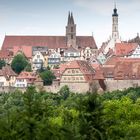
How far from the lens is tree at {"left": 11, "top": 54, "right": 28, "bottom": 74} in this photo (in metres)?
89.5

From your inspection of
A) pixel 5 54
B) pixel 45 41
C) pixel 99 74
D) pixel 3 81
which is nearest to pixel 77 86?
pixel 99 74

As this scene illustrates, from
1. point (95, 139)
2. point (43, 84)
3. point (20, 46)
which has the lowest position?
point (95, 139)

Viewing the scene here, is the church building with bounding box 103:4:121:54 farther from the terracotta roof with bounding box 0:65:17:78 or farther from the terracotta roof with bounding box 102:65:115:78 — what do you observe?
the terracotta roof with bounding box 102:65:115:78

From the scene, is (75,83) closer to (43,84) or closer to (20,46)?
(43,84)

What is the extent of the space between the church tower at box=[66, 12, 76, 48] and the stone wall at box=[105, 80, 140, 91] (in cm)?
3058

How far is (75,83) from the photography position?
78688mm

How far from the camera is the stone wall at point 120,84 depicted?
251 ft

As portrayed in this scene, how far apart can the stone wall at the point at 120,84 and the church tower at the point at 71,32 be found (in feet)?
100

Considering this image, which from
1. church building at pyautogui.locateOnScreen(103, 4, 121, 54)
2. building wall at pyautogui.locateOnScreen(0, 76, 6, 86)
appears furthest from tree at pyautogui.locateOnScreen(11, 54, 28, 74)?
church building at pyautogui.locateOnScreen(103, 4, 121, 54)

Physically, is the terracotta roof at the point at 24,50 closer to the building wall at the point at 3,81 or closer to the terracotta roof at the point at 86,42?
the terracotta roof at the point at 86,42

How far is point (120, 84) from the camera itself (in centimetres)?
7681

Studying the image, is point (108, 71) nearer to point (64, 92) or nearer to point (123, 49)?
point (64, 92)

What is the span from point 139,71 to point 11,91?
12.4 metres

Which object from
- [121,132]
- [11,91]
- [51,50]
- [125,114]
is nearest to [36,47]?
[51,50]
